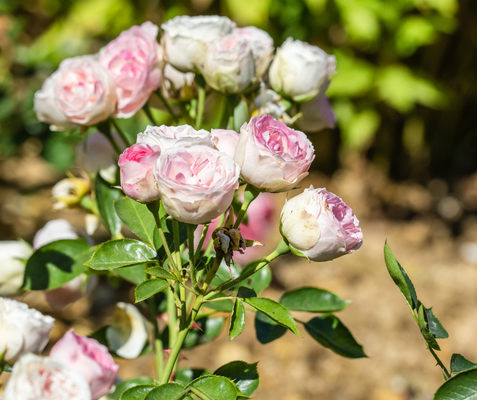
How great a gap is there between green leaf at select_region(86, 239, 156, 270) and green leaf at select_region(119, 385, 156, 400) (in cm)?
12

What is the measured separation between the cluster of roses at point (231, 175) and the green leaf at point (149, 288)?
0.07 meters

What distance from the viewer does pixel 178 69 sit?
57cm

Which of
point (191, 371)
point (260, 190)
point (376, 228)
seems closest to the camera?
point (260, 190)

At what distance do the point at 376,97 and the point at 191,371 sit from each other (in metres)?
2.00

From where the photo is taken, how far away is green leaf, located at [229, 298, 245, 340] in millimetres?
408

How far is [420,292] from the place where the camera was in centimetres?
189

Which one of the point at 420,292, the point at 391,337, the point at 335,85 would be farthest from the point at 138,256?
the point at 335,85

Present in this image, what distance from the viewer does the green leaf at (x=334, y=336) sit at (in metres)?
0.59

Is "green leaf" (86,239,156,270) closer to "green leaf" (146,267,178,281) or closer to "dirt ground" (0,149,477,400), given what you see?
"green leaf" (146,267,178,281)

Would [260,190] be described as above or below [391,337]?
above

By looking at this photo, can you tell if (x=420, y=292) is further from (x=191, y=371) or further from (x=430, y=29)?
(x=191, y=371)

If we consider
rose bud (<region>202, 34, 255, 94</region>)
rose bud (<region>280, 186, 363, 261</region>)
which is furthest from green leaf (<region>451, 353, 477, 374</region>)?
rose bud (<region>202, 34, 255, 94</region>)

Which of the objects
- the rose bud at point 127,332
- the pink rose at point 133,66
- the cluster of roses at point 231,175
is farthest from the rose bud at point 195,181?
the rose bud at point 127,332

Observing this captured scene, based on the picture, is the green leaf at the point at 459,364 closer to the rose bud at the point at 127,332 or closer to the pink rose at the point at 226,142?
the pink rose at the point at 226,142
